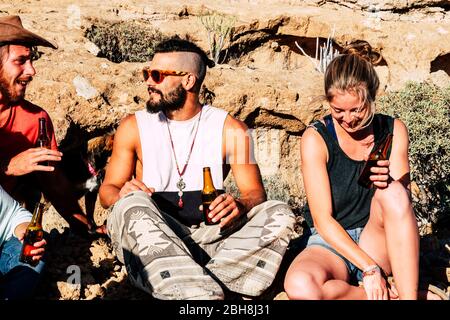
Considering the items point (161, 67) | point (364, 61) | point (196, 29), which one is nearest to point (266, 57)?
point (196, 29)

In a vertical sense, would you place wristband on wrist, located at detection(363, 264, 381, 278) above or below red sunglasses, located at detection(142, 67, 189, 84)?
below

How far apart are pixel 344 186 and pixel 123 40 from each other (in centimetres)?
529

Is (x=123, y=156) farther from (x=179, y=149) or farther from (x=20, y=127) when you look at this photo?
(x=20, y=127)

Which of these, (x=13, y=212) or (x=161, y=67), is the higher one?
(x=161, y=67)

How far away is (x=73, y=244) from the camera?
5559 mm

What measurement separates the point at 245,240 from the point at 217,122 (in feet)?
3.37

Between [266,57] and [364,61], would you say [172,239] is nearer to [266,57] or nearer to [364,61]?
[364,61]

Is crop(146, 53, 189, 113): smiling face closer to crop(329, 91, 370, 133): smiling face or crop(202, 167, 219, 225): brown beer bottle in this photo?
crop(202, 167, 219, 225): brown beer bottle

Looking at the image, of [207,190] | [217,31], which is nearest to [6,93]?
[207,190]

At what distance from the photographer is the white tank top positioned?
17.0ft

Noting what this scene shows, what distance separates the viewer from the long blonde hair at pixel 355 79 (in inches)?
176

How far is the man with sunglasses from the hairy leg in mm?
371

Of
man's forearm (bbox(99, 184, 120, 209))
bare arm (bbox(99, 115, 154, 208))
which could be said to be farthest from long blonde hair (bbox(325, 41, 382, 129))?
man's forearm (bbox(99, 184, 120, 209))

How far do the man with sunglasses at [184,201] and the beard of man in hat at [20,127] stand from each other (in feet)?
1.50
